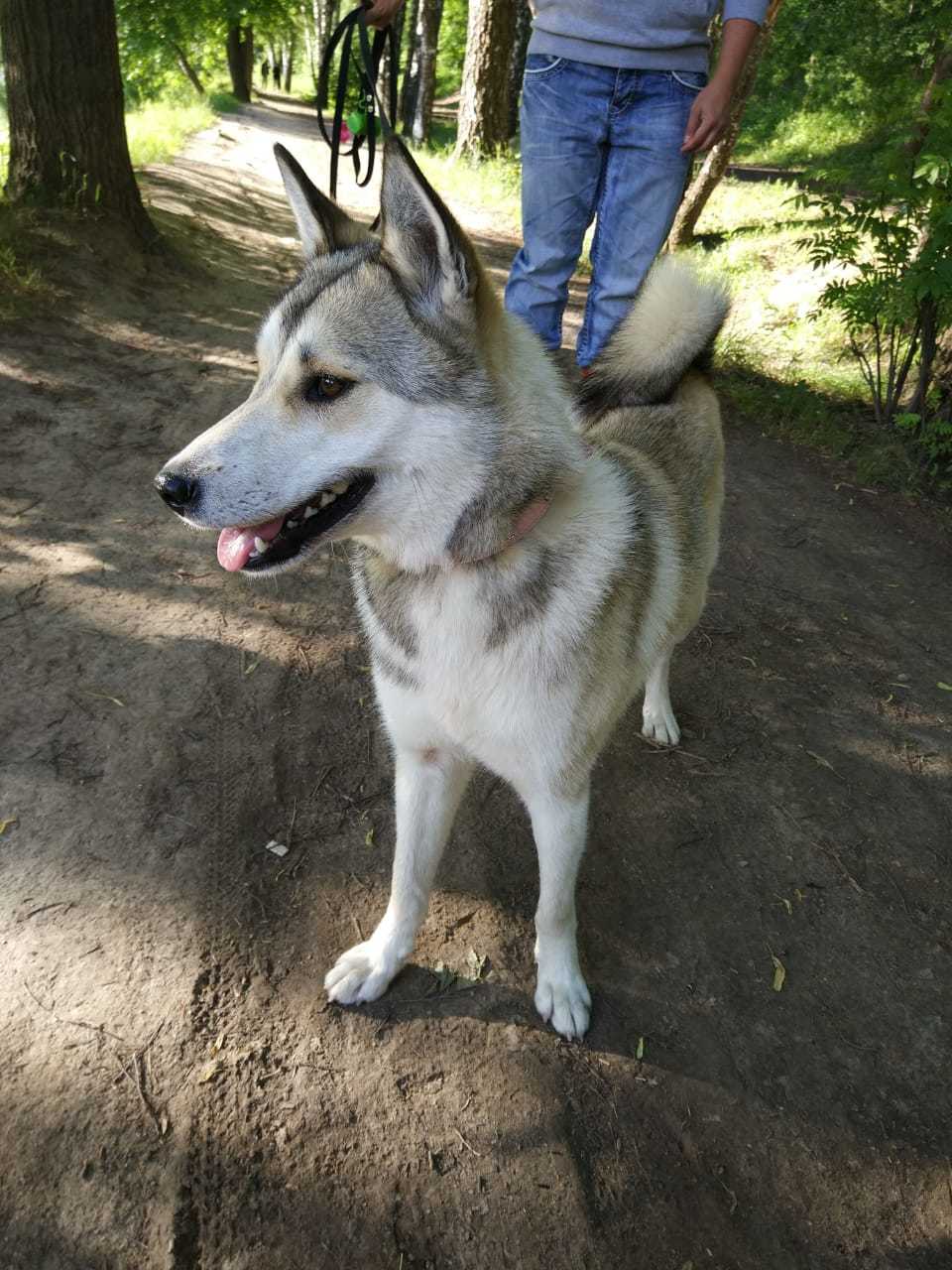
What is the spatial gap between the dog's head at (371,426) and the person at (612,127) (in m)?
1.47

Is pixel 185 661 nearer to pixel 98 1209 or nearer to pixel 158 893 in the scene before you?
pixel 158 893

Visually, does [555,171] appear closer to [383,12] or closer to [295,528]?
[383,12]

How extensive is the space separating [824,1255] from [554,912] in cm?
94

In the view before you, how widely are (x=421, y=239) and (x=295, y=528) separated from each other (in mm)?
705

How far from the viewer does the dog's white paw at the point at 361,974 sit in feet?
6.75

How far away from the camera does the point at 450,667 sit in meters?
1.78

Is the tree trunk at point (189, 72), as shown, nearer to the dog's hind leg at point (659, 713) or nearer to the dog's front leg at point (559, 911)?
the dog's hind leg at point (659, 713)

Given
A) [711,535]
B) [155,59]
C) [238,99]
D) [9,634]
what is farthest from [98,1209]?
[238,99]

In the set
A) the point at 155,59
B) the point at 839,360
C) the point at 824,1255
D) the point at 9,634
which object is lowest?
the point at 824,1255

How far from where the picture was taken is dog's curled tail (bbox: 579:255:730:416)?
2707mm

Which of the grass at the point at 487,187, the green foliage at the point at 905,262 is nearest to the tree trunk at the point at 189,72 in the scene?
the grass at the point at 487,187

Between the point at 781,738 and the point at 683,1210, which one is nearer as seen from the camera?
the point at 683,1210

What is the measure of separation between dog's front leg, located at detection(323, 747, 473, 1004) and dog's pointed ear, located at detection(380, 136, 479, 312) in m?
1.12

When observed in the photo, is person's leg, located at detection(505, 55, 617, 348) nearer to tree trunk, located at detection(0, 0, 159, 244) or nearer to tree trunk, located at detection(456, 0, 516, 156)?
tree trunk, located at detection(0, 0, 159, 244)
